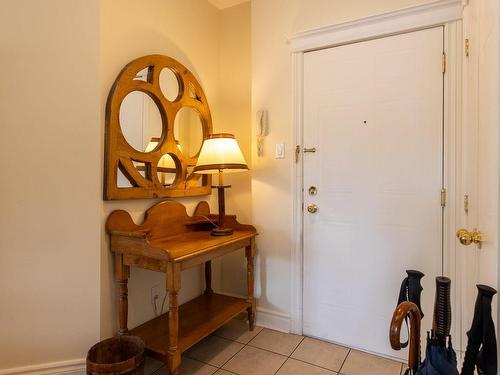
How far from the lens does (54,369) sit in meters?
1.56

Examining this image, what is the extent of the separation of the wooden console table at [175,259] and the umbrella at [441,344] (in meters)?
1.12

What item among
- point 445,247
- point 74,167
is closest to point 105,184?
point 74,167

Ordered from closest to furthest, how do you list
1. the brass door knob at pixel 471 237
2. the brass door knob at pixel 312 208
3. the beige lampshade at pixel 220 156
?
1. the brass door knob at pixel 471 237
2. the beige lampshade at pixel 220 156
3. the brass door knob at pixel 312 208

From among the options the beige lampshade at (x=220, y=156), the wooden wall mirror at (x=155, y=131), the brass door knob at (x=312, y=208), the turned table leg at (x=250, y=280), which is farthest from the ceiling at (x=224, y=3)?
the turned table leg at (x=250, y=280)

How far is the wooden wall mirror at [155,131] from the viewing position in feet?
5.73

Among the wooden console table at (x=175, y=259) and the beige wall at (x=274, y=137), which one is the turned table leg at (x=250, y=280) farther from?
the beige wall at (x=274, y=137)

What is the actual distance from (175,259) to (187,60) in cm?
155

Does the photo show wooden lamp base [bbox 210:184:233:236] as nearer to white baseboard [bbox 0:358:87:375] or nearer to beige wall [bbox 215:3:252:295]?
beige wall [bbox 215:3:252:295]

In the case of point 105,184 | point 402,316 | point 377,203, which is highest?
point 105,184

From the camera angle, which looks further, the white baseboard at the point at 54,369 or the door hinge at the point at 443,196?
the door hinge at the point at 443,196

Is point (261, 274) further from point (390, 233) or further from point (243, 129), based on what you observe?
point (243, 129)

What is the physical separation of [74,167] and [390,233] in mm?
1876

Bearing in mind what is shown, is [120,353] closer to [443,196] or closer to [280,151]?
[280,151]

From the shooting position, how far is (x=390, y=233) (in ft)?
6.25
